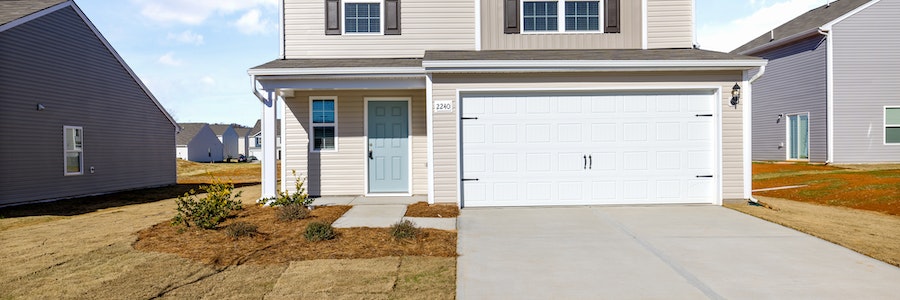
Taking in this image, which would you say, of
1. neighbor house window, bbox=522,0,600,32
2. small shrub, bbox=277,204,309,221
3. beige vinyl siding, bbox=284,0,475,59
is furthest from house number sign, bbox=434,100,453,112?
neighbor house window, bbox=522,0,600,32

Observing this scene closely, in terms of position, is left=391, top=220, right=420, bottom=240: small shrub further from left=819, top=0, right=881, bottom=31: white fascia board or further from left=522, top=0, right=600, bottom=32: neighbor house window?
left=819, top=0, right=881, bottom=31: white fascia board

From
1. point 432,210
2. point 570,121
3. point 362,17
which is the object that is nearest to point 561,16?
point 570,121

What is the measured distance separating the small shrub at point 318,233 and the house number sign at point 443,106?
10.8ft

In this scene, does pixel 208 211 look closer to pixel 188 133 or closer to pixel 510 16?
pixel 510 16

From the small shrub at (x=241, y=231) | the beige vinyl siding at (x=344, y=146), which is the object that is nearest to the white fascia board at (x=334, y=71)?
the beige vinyl siding at (x=344, y=146)

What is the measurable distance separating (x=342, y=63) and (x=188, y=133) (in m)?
40.0

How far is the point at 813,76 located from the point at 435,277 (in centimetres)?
1944

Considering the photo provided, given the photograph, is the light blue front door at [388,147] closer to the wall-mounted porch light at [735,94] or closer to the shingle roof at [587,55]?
the shingle roof at [587,55]

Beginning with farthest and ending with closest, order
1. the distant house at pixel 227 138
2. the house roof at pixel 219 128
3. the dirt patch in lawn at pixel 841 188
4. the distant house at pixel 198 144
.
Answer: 1. the distant house at pixel 227 138
2. the house roof at pixel 219 128
3. the distant house at pixel 198 144
4. the dirt patch in lawn at pixel 841 188

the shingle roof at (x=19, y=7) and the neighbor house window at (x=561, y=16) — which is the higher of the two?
the shingle roof at (x=19, y=7)

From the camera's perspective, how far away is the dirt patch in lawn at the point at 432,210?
8.37 metres

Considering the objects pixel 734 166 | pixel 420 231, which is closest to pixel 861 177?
pixel 734 166

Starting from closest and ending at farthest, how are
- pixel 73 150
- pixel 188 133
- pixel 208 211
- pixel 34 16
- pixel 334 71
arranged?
1. pixel 208 211
2. pixel 334 71
3. pixel 34 16
4. pixel 73 150
5. pixel 188 133

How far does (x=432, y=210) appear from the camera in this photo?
28.6 ft
